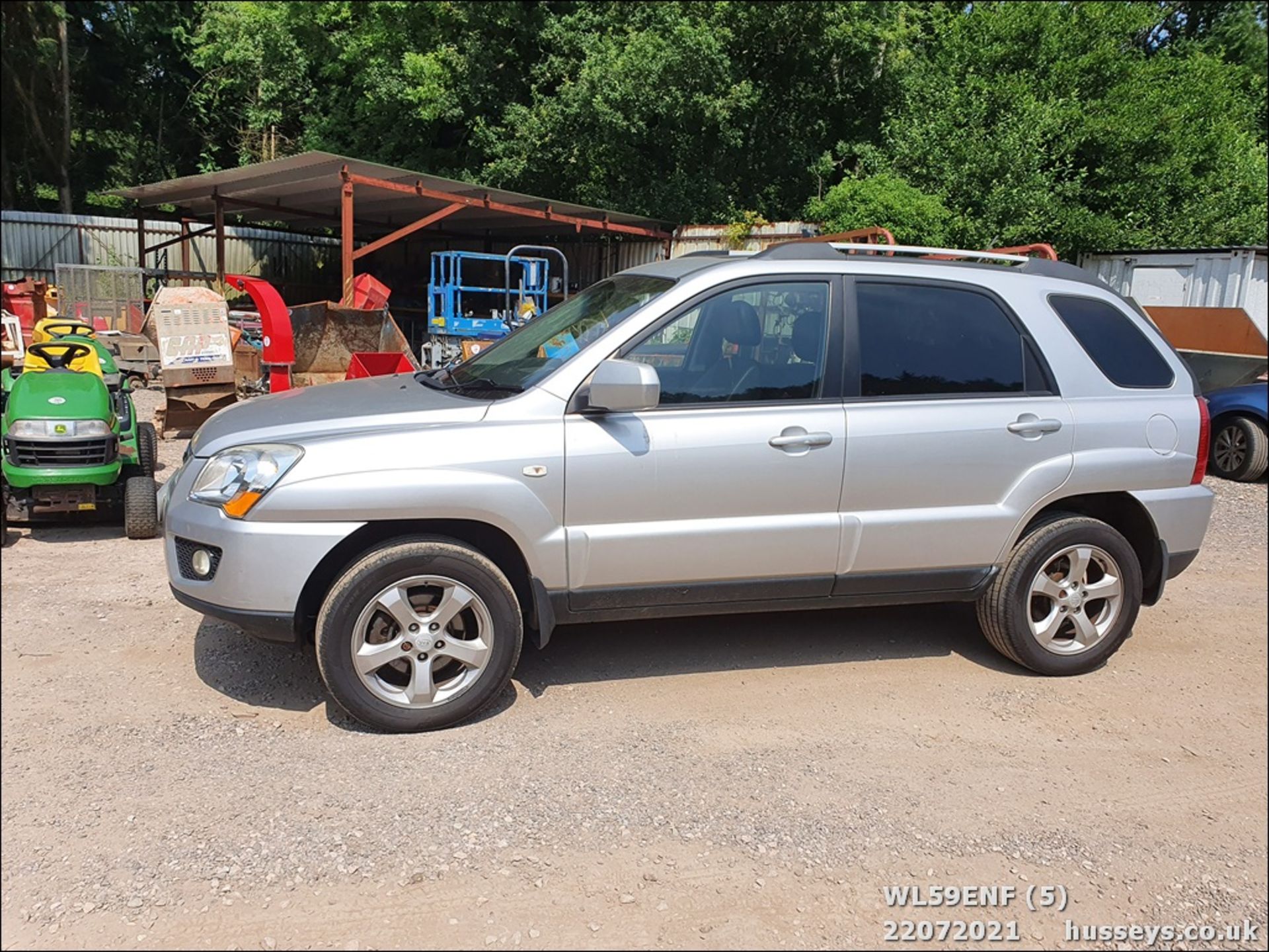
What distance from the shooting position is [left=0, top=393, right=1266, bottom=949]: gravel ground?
9.76 ft

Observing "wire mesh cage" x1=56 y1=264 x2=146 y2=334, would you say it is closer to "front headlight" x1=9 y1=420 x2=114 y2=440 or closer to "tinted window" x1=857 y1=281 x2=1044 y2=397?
"front headlight" x1=9 y1=420 x2=114 y2=440

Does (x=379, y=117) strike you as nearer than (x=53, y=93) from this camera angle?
Yes

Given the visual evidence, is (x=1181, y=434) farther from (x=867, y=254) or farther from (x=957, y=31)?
(x=957, y=31)

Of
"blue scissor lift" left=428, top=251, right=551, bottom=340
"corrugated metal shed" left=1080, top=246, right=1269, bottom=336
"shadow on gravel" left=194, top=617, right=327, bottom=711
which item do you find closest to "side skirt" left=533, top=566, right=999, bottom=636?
"shadow on gravel" left=194, top=617, right=327, bottom=711

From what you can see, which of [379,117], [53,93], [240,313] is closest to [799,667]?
[240,313]

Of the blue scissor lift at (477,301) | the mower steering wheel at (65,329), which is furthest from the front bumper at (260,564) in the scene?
the blue scissor lift at (477,301)

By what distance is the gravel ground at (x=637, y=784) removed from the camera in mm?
2975

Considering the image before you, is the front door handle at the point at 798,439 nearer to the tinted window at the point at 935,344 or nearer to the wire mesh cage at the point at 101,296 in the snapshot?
the tinted window at the point at 935,344

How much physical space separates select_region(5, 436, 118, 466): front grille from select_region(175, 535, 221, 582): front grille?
→ 3057 millimetres

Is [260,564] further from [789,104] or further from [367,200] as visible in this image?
[789,104]

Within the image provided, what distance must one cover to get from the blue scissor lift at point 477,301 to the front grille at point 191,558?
1031cm

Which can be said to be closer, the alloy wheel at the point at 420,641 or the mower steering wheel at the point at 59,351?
the alloy wheel at the point at 420,641

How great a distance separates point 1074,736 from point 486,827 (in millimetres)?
2564

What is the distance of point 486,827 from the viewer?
10.9ft
